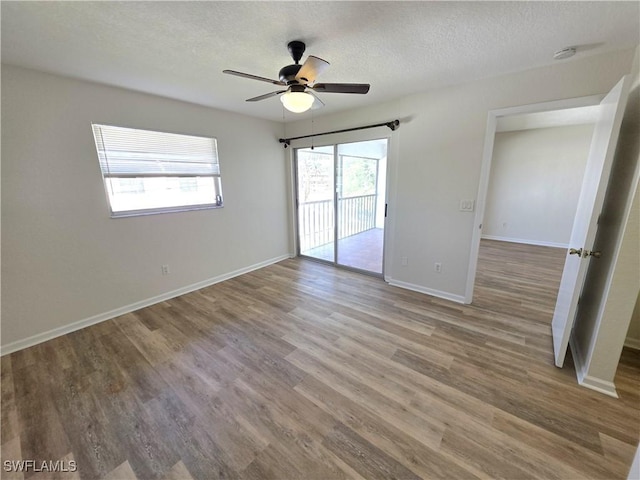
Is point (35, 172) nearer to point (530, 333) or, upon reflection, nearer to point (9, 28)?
point (9, 28)

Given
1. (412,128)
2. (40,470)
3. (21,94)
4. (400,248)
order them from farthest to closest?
(400,248) → (412,128) → (21,94) → (40,470)

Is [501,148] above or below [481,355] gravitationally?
above

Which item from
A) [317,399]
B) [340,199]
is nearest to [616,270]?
[317,399]

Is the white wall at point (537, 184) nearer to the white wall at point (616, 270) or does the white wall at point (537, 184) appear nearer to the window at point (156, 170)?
the white wall at point (616, 270)

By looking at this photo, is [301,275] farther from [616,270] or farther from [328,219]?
[616,270]

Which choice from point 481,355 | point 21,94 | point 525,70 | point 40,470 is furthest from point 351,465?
point 21,94

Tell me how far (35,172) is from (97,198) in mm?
452

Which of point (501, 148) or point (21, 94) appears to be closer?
point (21, 94)

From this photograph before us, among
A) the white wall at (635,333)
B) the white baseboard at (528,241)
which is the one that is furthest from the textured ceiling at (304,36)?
the white baseboard at (528,241)

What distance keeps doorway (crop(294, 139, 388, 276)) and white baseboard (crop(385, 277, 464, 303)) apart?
0.94ft

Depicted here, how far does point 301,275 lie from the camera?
3.88 meters

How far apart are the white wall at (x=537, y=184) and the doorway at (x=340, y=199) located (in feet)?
9.35

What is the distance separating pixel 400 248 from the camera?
3.34m

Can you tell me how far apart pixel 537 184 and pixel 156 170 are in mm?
6941
